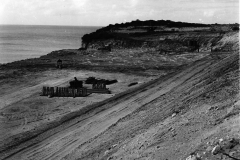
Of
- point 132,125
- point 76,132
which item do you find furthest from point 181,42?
point 132,125

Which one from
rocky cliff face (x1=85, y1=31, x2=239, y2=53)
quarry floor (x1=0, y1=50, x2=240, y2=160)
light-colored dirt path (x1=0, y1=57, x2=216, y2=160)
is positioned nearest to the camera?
quarry floor (x1=0, y1=50, x2=240, y2=160)

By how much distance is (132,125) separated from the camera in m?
14.0

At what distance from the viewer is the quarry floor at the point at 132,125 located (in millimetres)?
9570

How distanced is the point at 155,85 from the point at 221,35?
141 ft

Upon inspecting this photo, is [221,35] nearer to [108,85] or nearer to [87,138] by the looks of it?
[108,85]

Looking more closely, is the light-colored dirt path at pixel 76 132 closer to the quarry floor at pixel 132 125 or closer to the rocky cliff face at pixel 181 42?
the quarry floor at pixel 132 125

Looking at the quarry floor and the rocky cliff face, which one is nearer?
the quarry floor

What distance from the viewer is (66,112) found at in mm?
22391

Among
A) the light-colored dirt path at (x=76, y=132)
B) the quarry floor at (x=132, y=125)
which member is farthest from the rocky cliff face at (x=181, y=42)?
the light-colored dirt path at (x=76, y=132)

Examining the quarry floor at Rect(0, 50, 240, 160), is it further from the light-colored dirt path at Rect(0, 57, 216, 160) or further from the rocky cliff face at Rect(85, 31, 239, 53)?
the rocky cliff face at Rect(85, 31, 239, 53)

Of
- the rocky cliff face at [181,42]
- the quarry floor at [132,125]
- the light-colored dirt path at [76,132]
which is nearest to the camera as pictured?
the quarry floor at [132,125]

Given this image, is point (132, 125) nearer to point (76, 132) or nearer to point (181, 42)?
point (76, 132)

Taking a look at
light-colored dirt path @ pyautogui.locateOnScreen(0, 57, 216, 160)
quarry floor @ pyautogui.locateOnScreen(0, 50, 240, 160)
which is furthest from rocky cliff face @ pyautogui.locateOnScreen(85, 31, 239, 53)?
light-colored dirt path @ pyautogui.locateOnScreen(0, 57, 216, 160)

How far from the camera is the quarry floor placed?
9570mm
